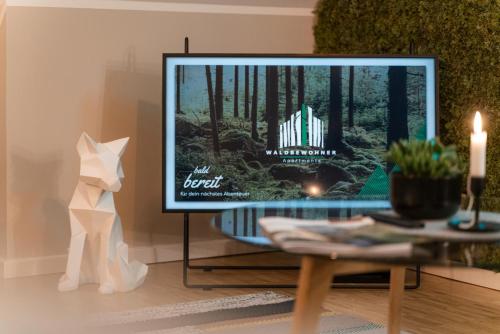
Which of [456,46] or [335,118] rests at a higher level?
[456,46]

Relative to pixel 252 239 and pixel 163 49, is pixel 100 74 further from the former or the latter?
pixel 252 239

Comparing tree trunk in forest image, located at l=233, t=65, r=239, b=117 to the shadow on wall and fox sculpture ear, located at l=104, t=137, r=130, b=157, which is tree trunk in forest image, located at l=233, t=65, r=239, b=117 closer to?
fox sculpture ear, located at l=104, t=137, r=130, b=157

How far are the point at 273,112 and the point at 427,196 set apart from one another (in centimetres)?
162

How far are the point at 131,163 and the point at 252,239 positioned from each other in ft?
7.45

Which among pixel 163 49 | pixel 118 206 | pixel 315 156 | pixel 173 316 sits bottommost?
pixel 173 316

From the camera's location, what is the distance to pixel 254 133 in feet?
10.4

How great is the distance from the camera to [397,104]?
315 cm

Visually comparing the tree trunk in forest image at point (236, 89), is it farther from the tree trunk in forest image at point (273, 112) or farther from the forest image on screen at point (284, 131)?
the tree trunk in forest image at point (273, 112)

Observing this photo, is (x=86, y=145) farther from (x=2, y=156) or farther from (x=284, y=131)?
(x=284, y=131)

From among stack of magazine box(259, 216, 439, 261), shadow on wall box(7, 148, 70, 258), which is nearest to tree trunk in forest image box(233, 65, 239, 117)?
shadow on wall box(7, 148, 70, 258)

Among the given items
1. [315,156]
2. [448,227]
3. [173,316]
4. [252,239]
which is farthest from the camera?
[315,156]

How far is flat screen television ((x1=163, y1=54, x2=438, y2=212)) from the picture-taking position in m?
3.16

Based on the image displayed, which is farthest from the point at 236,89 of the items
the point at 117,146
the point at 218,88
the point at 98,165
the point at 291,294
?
the point at 291,294

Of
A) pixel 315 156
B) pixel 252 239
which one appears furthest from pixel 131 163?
pixel 252 239
